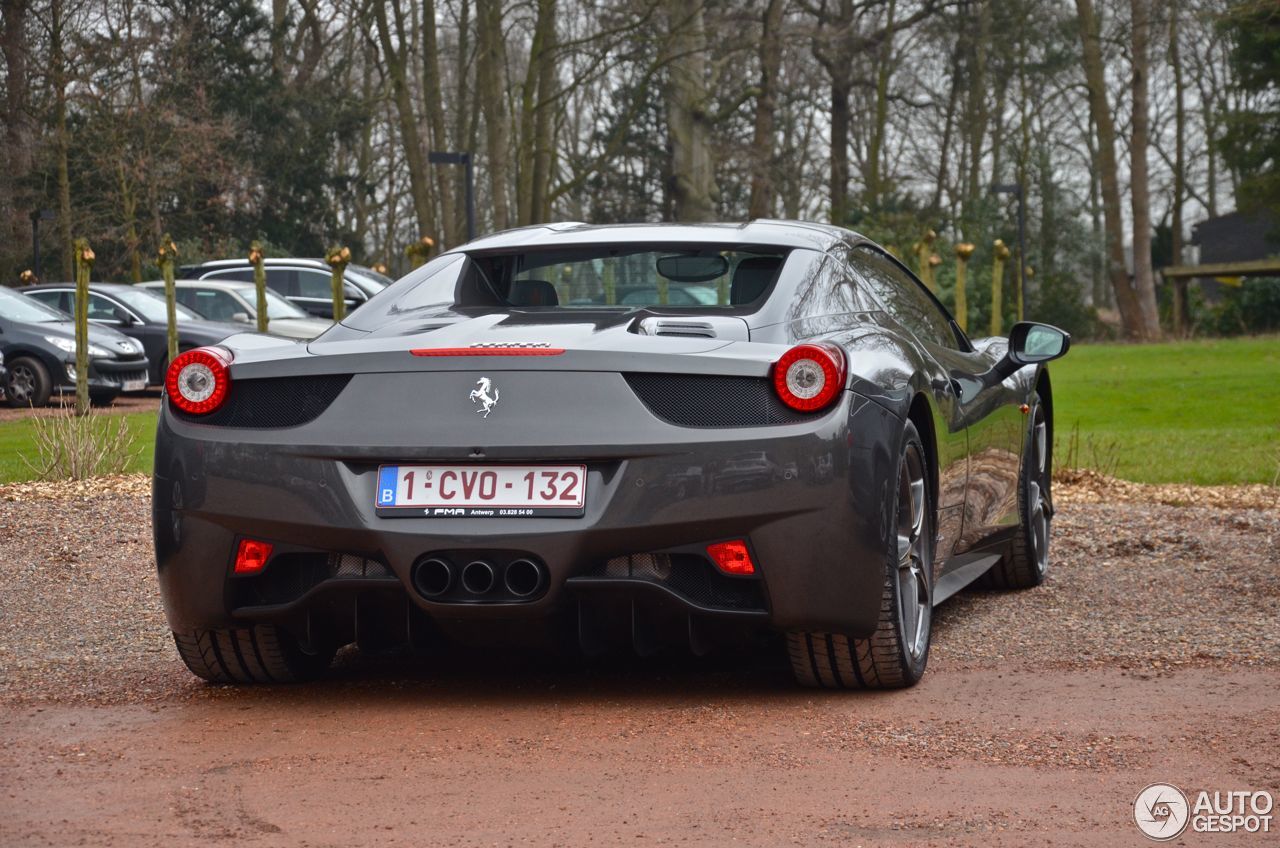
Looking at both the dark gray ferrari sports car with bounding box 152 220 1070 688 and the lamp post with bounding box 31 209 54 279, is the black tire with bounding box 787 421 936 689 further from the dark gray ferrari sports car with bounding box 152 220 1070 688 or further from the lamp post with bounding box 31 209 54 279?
the lamp post with bounding box 31 209 54 279

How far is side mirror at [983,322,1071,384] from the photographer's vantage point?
6.82 metres

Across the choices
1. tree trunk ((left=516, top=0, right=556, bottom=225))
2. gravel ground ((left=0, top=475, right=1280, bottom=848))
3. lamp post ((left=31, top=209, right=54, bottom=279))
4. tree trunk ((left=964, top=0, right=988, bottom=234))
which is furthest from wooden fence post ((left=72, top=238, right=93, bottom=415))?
tree trunk ((left=964, top=0, right=988, bottom=234))

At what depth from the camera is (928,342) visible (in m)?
6.09

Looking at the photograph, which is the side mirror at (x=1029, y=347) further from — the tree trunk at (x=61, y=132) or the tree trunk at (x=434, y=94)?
the tree trunk at (x=61, y=132)

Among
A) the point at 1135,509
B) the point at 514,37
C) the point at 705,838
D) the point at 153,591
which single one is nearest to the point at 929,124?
the point at 514,37

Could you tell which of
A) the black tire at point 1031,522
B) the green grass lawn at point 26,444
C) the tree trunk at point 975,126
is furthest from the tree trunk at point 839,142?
the black tire at point 1031,522

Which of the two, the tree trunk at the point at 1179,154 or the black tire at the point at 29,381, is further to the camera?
the tree trunk at the point at 1179,154

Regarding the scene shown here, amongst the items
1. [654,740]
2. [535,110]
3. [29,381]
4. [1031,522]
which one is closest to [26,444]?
[29,381]

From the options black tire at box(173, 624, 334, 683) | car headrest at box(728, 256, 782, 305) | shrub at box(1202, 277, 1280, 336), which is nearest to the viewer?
black tire at box(173, 624, 334, 683)

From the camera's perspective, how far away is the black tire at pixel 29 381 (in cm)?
2130

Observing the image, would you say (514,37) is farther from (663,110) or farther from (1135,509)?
(1135,509)

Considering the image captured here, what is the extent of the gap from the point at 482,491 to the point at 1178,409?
50.6ft

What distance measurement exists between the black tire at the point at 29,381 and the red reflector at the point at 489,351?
699 inches

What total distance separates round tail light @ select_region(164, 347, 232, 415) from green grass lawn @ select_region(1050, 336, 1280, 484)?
800 centimetres
